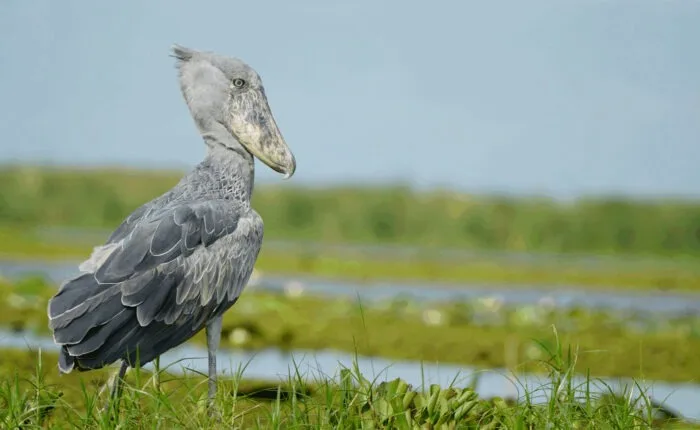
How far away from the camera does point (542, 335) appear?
1175 centimetres

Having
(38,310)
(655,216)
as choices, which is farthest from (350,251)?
(38,310)

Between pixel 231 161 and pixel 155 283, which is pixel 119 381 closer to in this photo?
pixel 155 283

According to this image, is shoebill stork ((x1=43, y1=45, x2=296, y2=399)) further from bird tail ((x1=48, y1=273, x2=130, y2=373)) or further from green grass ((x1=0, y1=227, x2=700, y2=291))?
green grass ((x1=0, y1=227, x2=700, y2=291))

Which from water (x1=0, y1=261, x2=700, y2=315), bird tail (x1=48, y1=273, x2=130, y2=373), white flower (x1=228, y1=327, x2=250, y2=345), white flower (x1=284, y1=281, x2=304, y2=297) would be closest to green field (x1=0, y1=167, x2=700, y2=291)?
water (x1=0, y1=261, x2=700, y2=315)

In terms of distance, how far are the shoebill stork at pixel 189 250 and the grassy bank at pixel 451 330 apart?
14.2 feet

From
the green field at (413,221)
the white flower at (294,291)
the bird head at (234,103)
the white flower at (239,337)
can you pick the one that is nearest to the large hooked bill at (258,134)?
the bird head at (234,103)

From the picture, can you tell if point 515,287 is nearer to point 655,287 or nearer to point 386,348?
point 655,287

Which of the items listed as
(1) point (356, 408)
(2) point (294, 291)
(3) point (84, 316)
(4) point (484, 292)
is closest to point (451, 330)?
(2) point (294, 291)

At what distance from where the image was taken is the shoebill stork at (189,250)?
4941 millimetres

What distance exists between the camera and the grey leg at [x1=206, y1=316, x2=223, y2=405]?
510 cm

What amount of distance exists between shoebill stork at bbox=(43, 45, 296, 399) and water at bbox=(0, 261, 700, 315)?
10100 millimetres

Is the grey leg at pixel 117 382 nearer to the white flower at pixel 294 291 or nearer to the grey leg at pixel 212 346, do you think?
the grey leg at pixel 212 346

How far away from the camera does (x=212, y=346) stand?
17.3 feet

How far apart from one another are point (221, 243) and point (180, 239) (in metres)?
0.26
